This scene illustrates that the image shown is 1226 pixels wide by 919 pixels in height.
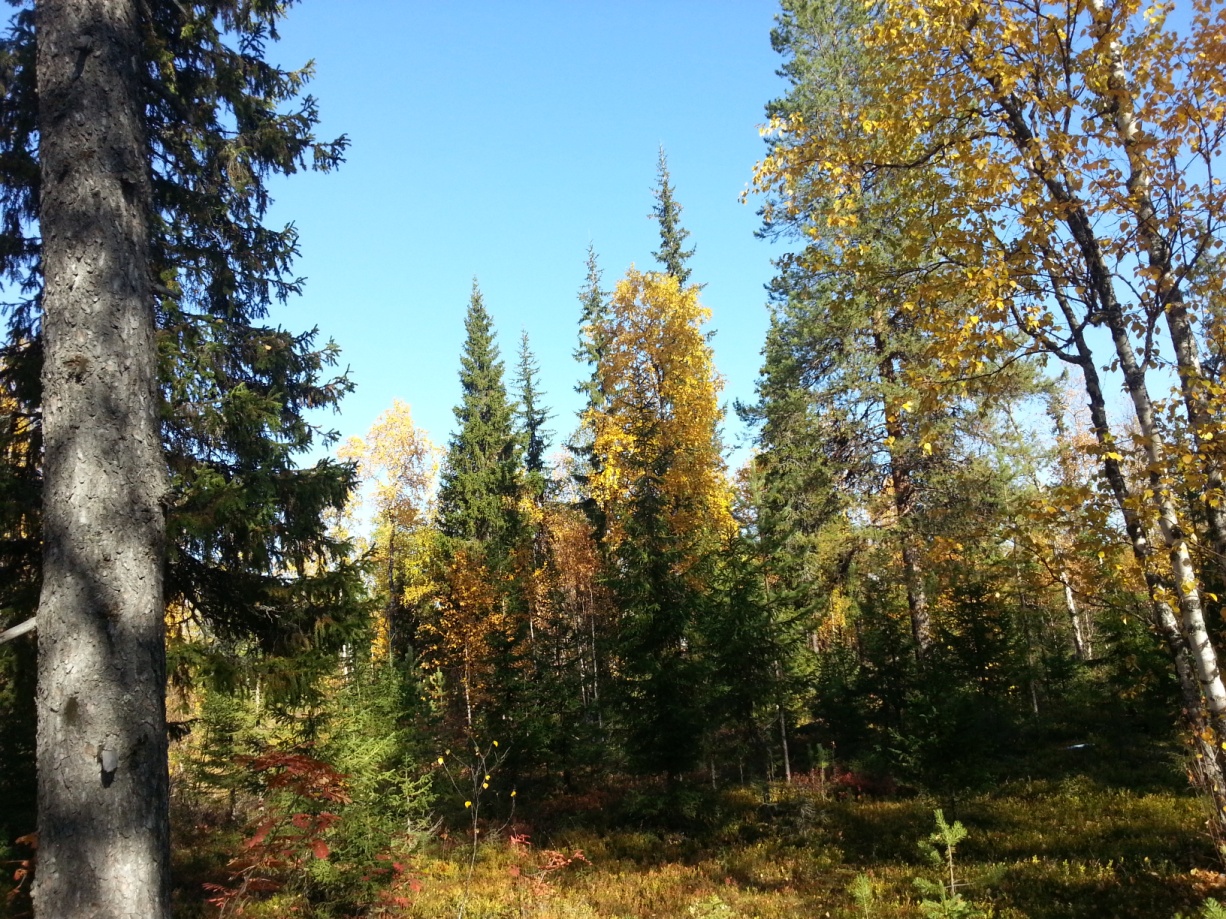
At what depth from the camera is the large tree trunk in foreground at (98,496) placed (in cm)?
342

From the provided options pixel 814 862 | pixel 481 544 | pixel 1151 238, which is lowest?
pixel 814 862

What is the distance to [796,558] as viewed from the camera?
51.3 feet

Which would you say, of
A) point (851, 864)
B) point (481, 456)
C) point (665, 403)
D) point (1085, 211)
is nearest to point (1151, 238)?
point (1085, 211)

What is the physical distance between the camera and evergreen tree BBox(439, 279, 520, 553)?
1018 inches

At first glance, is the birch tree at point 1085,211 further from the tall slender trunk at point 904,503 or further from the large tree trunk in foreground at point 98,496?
the tall slender trunk at point 904,503

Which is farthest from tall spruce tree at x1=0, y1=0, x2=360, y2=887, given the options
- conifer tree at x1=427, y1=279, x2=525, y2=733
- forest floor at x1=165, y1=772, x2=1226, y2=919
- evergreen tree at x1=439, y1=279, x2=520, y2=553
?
evergreen tree at x1=439, y1=279, x2=520, y2=553

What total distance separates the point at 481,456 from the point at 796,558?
49.4 feet

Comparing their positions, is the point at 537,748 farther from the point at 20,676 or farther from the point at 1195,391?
the point at 1195,391

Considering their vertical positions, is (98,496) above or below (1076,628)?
above

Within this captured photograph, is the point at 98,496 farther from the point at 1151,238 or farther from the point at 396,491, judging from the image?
the point at 396,491

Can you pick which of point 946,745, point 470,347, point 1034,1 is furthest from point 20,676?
point 470,347

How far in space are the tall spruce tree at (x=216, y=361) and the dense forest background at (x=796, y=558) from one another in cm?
5

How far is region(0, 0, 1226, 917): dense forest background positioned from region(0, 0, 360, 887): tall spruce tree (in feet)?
0.15

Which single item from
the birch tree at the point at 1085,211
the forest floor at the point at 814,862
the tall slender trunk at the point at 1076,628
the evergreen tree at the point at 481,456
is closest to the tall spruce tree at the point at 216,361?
the forest floor at the point at 814,862
